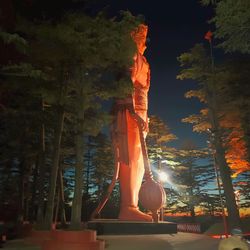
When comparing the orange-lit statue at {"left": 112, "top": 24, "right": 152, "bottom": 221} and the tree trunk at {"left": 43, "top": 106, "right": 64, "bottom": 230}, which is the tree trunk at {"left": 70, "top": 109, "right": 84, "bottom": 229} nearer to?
the tree trunk at {"left": 43, "top": 106, "right": 64, "bottom": 230}

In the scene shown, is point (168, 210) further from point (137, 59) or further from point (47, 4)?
point (47, 4)

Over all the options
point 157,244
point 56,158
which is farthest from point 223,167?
point 56,158

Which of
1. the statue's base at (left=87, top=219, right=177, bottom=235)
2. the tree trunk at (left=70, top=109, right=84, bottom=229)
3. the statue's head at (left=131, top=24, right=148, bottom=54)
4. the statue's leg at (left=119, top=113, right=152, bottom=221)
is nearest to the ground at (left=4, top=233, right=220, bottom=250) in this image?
the tree trunk at (left=70, top=109, right=84, bottom=229)

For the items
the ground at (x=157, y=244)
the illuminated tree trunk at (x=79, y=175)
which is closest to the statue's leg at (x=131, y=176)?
the ground at (x=157, y=244)

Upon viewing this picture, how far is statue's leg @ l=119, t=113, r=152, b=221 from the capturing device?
15383mm

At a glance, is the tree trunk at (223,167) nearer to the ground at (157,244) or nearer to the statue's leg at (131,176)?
the statue's leg at (131,176)

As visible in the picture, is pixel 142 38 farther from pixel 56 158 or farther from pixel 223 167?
pixel 56 158

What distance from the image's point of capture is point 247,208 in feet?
125

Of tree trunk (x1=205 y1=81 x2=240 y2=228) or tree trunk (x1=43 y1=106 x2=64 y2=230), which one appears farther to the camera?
tree trunk (x1=205 y1=81 x2=240 y2=228)

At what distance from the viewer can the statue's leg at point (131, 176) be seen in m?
15.4

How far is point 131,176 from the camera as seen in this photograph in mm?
15844

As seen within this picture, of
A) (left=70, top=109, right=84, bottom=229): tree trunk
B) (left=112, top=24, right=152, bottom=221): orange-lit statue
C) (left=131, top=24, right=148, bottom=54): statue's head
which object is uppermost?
(left=131, top=24, right=148, bottom=54): statue's head

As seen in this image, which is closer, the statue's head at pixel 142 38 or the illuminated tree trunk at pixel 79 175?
the illuminated tree trunk at pixel 79 175

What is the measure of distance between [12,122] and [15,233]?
6.88 metres
